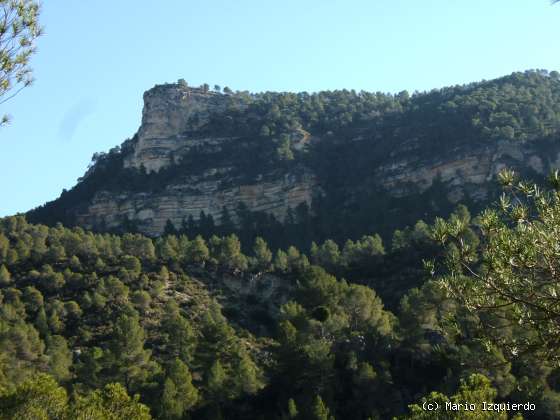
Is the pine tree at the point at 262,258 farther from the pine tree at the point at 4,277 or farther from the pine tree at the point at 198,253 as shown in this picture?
the pine tree at the point at 4,277

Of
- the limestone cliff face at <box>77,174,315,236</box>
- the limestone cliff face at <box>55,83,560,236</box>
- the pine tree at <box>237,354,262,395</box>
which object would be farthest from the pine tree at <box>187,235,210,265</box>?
the limestone cliff face at <box>55,83,560,236</box>

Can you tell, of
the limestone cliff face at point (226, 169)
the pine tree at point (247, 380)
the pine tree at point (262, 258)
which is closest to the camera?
the pine tree at point (247, 380)

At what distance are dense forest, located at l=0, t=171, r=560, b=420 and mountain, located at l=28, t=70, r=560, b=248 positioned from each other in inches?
1066

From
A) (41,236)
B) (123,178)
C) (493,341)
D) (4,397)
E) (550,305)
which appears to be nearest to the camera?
(550,305)

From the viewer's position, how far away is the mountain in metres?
99.1

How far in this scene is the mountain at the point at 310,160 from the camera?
3900 inches

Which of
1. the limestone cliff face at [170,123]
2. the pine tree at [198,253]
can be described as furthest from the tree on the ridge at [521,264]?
the limestone cliff face at [170,123]

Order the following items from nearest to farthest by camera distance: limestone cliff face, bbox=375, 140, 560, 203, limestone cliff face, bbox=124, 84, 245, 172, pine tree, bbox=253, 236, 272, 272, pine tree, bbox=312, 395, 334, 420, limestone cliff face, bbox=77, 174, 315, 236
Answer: pine tree, bbox=312, 395, 334, 420
pine tree, bbox=253, 236, 272, 272
limestone cliff face, bbox=375, 140, 560, 203
limestone cliff face, bbox=77, 174, 315, 236
limestone cliff face, bbox=124, 84, 245, 172

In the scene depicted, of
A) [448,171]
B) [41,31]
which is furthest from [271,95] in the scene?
[41,31]

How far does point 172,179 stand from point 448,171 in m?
50.2

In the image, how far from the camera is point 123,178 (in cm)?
12181

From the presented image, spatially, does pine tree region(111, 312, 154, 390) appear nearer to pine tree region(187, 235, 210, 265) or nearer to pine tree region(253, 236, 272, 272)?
pine tree region(187, 235, 210, 265)

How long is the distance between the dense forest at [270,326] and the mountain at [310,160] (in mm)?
27068

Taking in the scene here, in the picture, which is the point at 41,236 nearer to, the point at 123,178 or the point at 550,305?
the point at 123,178
